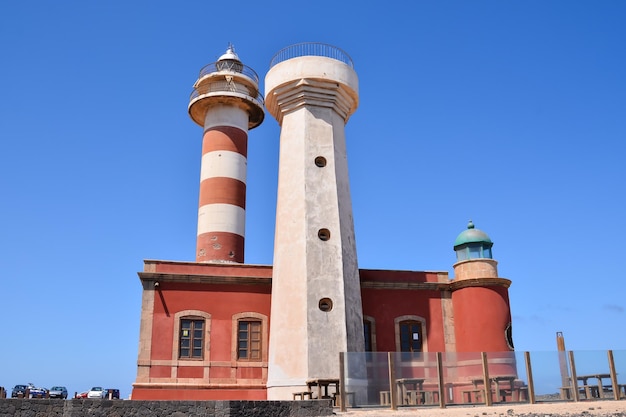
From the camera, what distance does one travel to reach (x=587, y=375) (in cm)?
1728

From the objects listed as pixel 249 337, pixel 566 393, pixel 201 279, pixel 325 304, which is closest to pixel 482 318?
pixel 566 393

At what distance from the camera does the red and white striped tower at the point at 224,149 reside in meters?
27.3

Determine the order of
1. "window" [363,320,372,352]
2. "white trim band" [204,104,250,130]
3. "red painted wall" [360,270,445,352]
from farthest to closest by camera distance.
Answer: "white trim band" [204,104,250,130]
"red painted wall" [360,270,445,352]
"window" [363,320,372,352]

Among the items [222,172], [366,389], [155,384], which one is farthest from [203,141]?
[366,389]

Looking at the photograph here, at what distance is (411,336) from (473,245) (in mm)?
4350

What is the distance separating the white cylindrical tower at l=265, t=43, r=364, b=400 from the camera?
65.9 ft

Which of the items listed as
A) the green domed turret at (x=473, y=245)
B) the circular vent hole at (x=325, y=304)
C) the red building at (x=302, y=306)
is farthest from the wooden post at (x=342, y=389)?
the green domed turret at (x=473, y=245)

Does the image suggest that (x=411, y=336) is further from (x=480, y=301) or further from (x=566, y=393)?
(x=566, y=393)

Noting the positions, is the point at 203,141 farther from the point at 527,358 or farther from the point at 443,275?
the point at 527,358

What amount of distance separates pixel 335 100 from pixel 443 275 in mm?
8073

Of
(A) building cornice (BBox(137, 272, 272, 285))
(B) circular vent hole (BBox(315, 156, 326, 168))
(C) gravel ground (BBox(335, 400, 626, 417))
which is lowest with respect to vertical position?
(C) gravel ground (BBox(335, 400, 626, 417))

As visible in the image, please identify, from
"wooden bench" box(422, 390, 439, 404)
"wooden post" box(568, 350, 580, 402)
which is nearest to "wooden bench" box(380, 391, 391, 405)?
"wooden bench" box(422, 390, 439, 404)

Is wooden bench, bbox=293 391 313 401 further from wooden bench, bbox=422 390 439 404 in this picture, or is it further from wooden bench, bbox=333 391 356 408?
wooden bench, bbox=422 390 439 404

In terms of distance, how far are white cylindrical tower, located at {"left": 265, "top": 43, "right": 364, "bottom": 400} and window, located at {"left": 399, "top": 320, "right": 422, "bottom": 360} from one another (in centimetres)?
266
